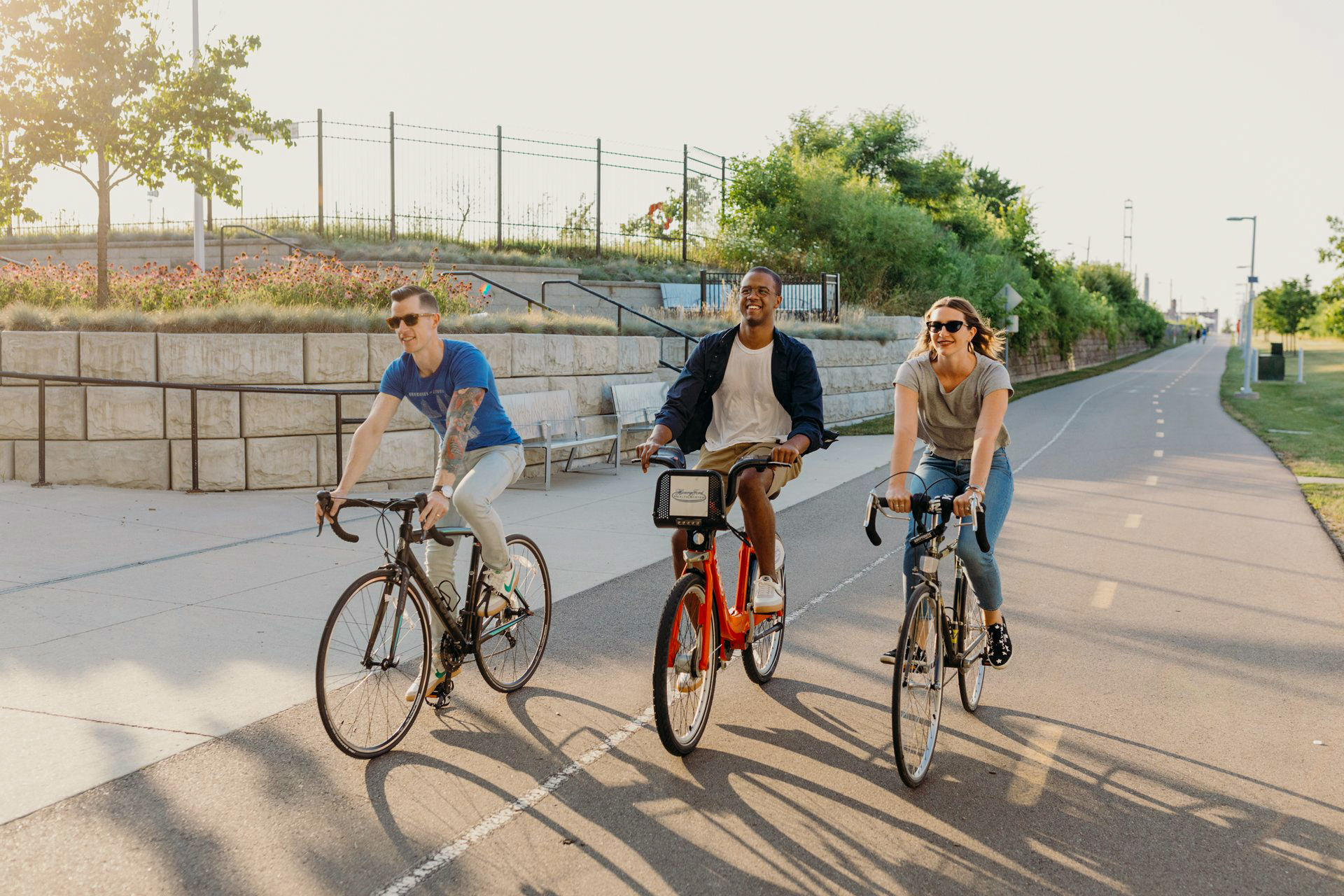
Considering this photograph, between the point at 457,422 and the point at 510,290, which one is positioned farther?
the point at 510,290

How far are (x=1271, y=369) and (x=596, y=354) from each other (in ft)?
139

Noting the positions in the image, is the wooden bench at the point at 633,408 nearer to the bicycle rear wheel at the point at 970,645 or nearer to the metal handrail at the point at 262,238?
the metal handrail at the point at 262,238

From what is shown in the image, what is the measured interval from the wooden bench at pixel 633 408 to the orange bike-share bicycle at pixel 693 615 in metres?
10.2

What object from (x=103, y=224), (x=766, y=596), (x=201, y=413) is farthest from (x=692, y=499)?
(x=103, y=224)

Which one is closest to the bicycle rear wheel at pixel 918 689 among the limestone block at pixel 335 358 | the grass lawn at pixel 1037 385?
the grass lawn at pixel 1037 385

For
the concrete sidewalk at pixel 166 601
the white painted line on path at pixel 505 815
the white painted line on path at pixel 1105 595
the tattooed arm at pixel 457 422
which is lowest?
the white painted line on path at pixel 1105 595

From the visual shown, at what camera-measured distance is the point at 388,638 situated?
193 inches

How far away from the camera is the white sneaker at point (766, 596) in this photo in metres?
5.47

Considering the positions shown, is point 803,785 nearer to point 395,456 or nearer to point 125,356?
point 395,456

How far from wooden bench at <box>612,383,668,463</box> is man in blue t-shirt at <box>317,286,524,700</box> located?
388 inches

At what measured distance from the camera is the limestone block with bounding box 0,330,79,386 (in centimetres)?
1174

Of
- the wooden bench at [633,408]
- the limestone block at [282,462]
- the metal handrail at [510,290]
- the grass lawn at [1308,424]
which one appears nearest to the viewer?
the limestone block at [282,462]

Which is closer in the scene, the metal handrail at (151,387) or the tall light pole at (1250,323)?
the metal handrail at (151,387)

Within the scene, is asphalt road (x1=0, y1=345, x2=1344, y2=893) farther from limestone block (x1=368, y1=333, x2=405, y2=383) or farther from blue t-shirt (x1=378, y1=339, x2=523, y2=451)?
limestone block (x1=368, y1=333, x2=405, y2=383)
